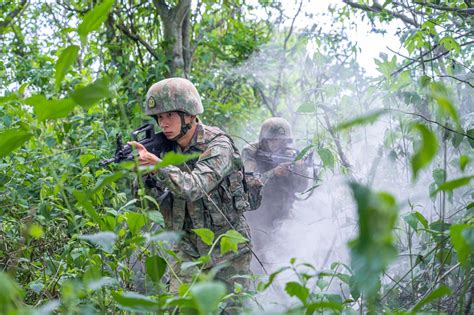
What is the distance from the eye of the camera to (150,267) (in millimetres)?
1764

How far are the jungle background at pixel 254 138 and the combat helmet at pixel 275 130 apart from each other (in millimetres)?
406

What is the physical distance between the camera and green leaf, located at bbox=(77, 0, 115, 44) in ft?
4.16

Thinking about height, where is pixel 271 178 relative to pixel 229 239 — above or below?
above

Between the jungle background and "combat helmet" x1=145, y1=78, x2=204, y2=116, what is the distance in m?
0.36

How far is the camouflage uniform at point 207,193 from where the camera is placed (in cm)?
421

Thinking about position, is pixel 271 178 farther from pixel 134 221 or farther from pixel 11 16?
pixel 134 221

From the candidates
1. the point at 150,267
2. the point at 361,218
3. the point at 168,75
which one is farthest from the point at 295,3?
the point at 361,218

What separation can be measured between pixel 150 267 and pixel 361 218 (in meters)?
1.00

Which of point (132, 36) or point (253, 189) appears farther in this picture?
point (132, 36)

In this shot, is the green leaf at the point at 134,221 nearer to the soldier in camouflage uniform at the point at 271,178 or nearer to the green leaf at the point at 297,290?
the green leaf at the point at 297,290

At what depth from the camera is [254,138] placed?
371 inches

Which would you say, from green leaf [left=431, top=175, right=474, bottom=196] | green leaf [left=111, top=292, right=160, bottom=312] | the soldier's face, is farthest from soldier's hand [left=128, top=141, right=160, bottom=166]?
green leaf [left=431, top=175, right=474, bottom=196]

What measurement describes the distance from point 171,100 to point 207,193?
2.21 ft

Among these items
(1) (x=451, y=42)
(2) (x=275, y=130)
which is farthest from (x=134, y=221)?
(2) (x=275, y=130)
